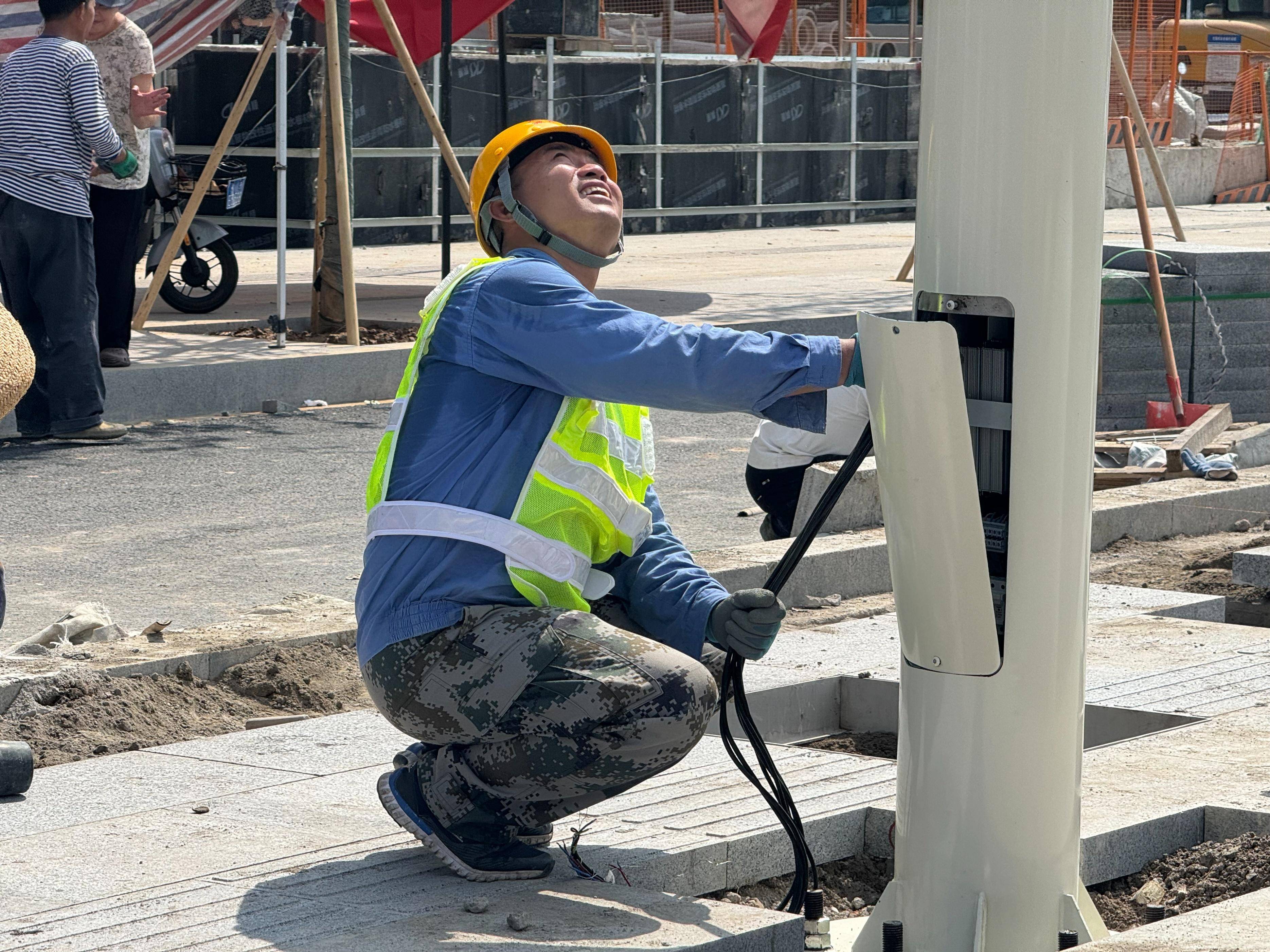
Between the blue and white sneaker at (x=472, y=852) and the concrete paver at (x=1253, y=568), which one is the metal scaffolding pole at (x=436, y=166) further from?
the blue and white sneaker at (x=472, y=852)

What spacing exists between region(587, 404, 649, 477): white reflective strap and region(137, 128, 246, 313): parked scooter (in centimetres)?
908

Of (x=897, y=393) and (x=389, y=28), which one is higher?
(x=389, y=28)

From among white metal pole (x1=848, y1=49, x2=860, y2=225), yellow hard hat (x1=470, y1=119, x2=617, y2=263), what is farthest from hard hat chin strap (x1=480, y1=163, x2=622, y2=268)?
white metal pole (x1=848, y1=49, x2=860, y2=225)

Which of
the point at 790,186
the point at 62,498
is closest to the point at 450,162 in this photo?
the point at 62,498

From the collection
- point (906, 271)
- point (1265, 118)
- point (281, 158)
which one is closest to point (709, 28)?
point (1265, 118)

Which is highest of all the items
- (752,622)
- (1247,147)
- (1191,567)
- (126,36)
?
(126,36)

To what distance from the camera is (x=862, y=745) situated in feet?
17.6

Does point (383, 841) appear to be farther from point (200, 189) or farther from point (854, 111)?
point (854, 111)

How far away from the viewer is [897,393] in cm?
316

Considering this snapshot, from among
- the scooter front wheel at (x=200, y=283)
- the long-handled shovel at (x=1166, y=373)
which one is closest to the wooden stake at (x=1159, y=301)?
the long-handled shovel at (x=1166, y=373)

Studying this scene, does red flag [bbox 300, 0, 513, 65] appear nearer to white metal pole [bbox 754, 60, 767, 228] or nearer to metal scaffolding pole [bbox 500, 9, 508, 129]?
metal scaffolding pole [bbox 500, 9, 508, 129]

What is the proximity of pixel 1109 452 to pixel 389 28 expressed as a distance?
518 centimetres

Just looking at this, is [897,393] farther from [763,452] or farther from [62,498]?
[62,498]

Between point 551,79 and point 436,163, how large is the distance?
192 cm
